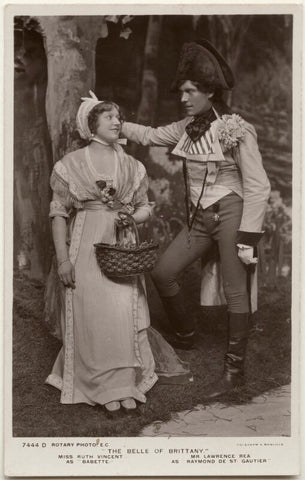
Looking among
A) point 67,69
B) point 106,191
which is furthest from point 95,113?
point 106,191

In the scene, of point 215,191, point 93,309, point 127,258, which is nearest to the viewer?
point 127,258

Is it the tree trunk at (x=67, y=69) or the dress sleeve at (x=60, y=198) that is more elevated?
the tree trunk at (x=67, y=69)

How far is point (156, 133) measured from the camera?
4.16 m

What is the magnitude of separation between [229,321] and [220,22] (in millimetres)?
1280

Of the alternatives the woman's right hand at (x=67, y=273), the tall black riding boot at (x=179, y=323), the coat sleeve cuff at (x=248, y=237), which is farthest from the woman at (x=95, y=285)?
the coat sleeve cuff at (x=248, y=237)

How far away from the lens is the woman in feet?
13.1

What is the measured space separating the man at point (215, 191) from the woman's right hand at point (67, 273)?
0.36 meters

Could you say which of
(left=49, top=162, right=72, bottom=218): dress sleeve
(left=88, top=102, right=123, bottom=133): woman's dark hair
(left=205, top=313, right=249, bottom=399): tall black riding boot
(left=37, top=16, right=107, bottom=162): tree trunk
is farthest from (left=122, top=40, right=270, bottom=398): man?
(left=49, top=162, right=72, bottom=218): dress sleeve

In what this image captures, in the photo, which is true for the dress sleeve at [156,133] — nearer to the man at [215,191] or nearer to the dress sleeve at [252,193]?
the man at [215,191]

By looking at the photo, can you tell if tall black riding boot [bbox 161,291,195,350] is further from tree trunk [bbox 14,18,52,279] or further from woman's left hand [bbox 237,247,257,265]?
tree trunk [bbox 14,18,52,279]

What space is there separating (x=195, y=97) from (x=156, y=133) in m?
0.23

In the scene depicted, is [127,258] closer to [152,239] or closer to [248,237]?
[152,239]

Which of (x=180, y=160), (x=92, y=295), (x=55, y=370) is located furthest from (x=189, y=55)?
(x=55, y=370)

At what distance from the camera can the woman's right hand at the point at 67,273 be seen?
4012mm
